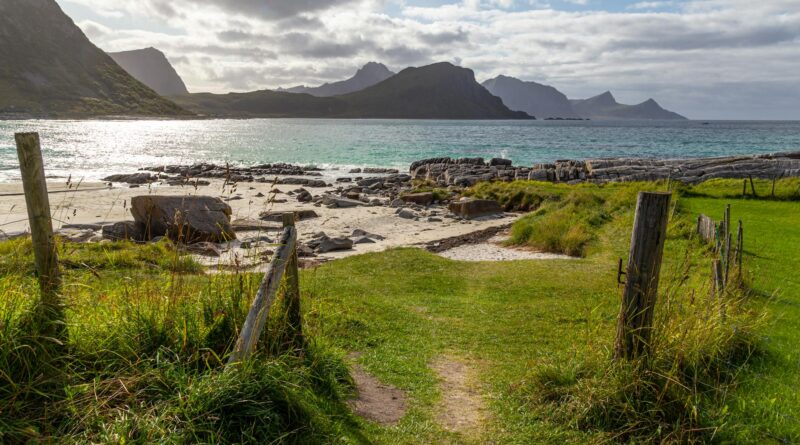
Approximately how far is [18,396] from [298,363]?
2718mm

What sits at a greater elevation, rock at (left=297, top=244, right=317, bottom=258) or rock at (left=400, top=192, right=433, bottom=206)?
rock at (left=297, top=244, right=317, bottom=258)

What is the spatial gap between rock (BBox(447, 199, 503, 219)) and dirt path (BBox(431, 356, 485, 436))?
2116 centimetres

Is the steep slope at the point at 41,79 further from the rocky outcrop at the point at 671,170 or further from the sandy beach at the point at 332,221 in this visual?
the rocky outcrop at the point at 671,170

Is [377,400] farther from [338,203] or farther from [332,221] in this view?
[338,203]

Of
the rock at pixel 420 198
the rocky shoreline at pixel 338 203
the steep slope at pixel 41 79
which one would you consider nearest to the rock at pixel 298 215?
the rocky shoreline at pixel 338 203

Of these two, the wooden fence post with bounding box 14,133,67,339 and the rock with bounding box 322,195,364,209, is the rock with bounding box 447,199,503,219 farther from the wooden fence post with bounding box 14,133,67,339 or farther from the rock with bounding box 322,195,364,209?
the wooden fence post with bounding box 14,133,67,339

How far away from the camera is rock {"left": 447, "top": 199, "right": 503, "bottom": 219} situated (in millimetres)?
29344

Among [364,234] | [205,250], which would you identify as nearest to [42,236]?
[205,250]

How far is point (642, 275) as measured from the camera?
20.0 ft

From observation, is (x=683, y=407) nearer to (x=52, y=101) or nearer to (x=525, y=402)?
(x=525, y=402)

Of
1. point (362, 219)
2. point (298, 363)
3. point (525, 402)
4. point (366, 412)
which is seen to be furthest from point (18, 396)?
point (362, 219)

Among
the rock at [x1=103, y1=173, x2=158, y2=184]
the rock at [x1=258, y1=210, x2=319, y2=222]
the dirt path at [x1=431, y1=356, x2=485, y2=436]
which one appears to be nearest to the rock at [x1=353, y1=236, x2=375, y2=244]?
the rock at [x1=258, y1=210, x2=319, y2=222]

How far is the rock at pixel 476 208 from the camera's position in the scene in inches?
1155

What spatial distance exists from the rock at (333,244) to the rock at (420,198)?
46.4ft
